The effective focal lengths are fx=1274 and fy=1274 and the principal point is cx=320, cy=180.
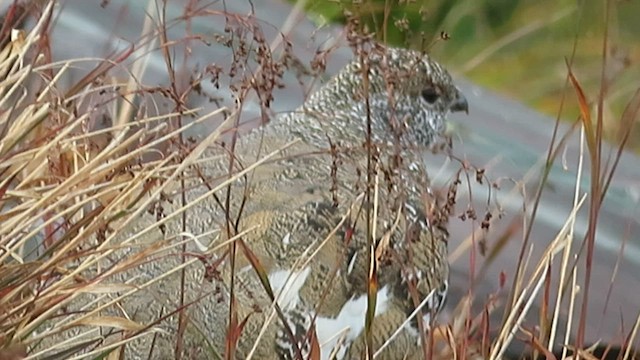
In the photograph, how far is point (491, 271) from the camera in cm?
204

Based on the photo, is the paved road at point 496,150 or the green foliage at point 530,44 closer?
the paved road at point 496,150

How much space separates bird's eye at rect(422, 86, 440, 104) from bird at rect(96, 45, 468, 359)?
0.41 feet

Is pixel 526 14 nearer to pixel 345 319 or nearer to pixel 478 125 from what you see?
pixel 478 125

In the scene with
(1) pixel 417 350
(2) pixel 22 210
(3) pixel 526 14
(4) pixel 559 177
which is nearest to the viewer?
(2) pixel 22 210

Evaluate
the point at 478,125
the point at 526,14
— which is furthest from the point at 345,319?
the point at 526,14

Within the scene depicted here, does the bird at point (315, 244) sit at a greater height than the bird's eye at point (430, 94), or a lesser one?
lesser

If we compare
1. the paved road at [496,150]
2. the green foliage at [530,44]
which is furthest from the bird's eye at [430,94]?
the green foliage at [530,44]

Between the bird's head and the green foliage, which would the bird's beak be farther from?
the green foliage

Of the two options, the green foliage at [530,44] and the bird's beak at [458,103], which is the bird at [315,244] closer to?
the bird's beak at [458,103]

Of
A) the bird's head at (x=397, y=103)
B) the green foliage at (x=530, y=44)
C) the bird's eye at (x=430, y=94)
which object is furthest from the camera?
the green foliage at (x=530, y=44)

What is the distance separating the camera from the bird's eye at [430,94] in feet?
7.20

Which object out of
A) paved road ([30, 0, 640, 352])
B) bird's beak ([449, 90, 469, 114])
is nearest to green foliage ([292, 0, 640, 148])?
paved road ([30, 0, 640, 352])

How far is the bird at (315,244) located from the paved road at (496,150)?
168mm

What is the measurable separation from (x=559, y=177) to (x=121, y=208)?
1071 millimetres
